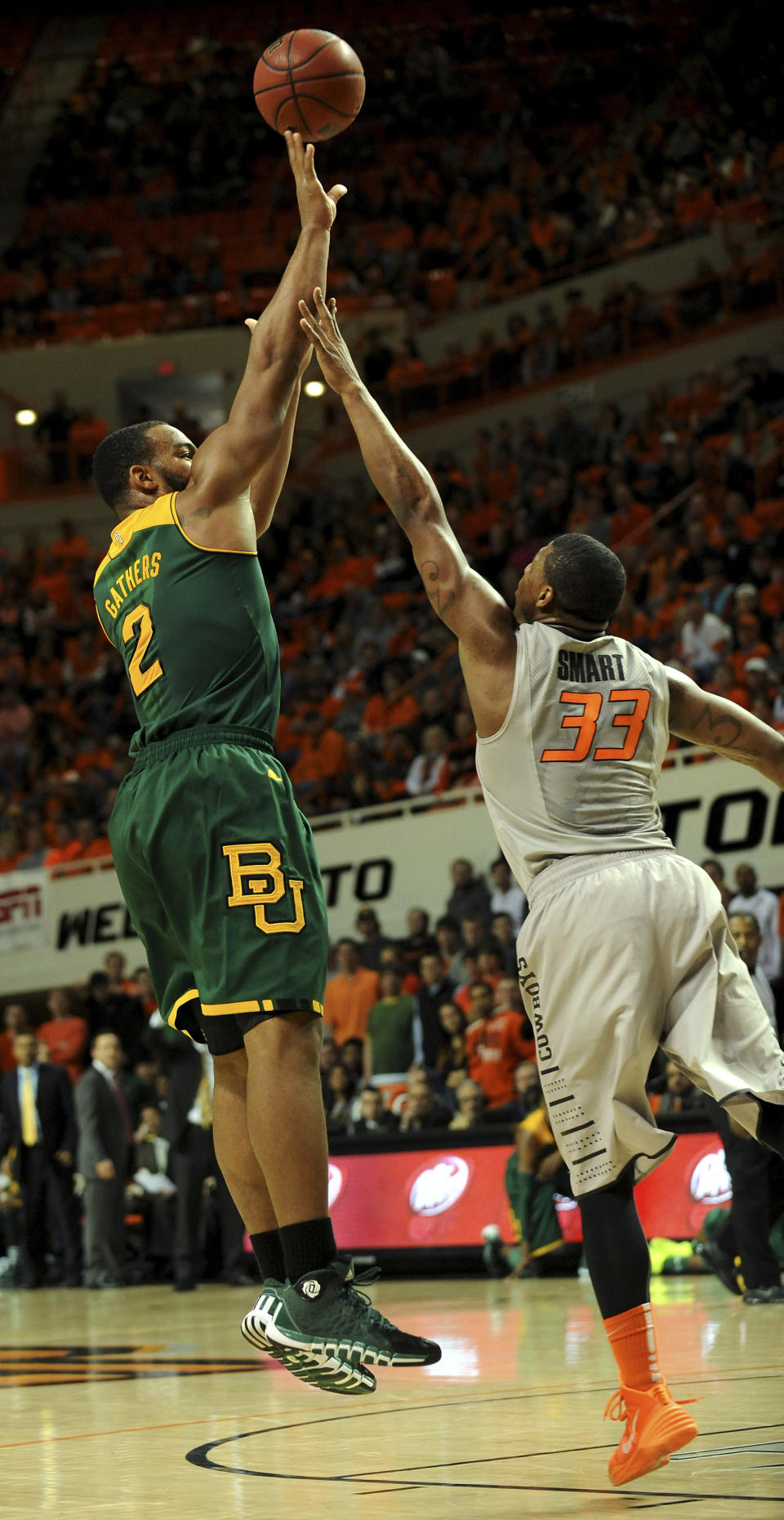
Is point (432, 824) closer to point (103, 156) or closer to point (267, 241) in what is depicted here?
point (267, 241)

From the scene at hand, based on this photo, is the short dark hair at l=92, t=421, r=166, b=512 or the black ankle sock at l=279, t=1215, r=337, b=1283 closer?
the black ankle sock at l=279, t=1215, r=337, b=1283

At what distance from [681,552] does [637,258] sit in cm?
715

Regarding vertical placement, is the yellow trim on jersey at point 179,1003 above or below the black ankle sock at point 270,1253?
above

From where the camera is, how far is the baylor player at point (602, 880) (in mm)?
4445

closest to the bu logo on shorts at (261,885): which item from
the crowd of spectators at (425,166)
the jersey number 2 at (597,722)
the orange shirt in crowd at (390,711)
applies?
the jersey number 2 at (597,722)

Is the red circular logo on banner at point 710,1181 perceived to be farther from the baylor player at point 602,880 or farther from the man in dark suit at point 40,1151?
the baylor player at point 602,880

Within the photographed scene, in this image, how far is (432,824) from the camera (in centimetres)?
1702

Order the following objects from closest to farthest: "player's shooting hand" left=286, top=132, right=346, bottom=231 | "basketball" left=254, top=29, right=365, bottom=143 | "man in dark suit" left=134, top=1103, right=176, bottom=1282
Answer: "player's shooting hand" left=286, top=132, right=346, bottom=231 → "basketball" left=254, top=29, right=365, bottom=143 → "man in dark suit" left=134, top=1103, right=176, bottom=1282

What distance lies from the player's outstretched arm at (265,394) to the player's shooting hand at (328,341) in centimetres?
3

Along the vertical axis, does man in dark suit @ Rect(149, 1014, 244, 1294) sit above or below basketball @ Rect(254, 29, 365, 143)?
below

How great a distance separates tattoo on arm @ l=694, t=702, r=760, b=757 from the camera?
16.3 ft

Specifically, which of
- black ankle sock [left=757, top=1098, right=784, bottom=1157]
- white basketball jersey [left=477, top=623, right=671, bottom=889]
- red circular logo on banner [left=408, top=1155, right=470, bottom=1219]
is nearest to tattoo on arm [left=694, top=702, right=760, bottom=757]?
white basketball jersey [left=477, top=623, right=671, bottom=889]

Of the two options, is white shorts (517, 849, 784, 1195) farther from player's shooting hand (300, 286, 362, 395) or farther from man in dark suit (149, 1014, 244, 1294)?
man in dark suit (149, 1014, 244, 1294)

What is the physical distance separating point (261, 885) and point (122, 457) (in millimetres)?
1297
